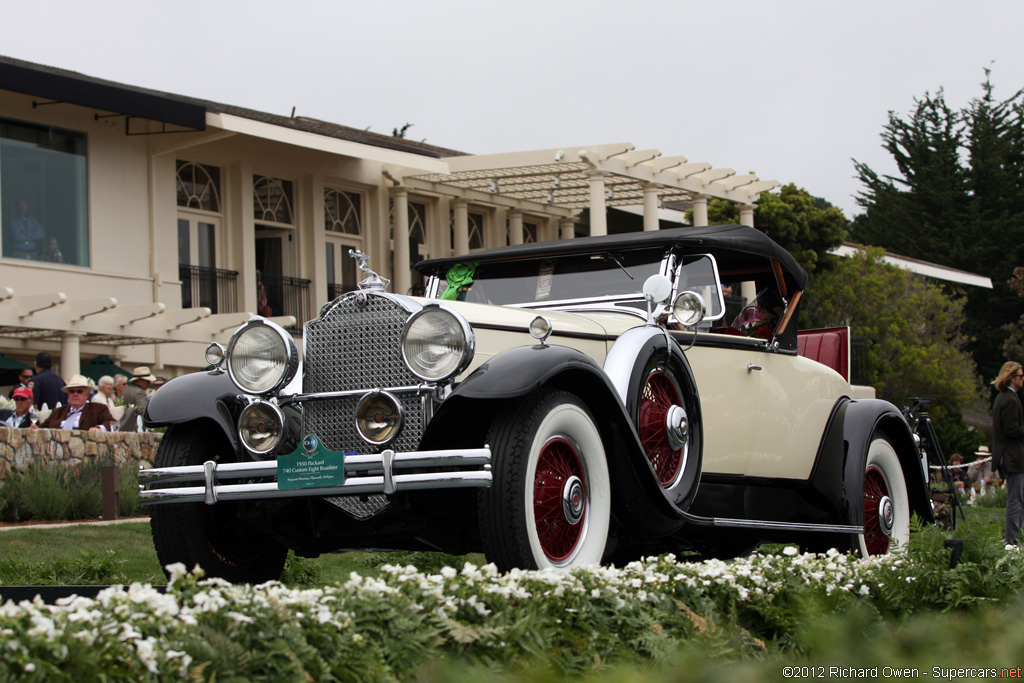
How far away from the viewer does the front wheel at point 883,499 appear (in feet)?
25.3

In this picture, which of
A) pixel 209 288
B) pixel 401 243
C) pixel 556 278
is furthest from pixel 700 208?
pixel 556 278

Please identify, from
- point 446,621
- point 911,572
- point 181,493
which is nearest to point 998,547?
point 911,572

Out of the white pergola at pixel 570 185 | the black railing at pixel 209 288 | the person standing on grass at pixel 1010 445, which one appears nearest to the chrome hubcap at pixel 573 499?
the person standing on grass at pixel 1010 445

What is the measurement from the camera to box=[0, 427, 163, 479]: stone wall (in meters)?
11.7

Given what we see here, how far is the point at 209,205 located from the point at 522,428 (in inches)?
776

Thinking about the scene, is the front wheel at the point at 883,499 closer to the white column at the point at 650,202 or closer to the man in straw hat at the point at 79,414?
the man in straw hat at the point at 79,414

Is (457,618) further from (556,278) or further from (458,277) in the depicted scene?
(458,277)

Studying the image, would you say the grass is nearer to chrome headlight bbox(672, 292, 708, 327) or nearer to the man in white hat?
chrome headlight bbox(672, 292, 708, 327)

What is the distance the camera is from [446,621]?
129 inches

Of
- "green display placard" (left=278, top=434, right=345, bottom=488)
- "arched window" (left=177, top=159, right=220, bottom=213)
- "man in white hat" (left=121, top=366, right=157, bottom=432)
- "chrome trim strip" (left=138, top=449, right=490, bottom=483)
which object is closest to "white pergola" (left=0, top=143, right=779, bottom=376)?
"arched window" (left=177, top=159, right=220, bottom=213)

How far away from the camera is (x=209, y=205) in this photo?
23.7 metres

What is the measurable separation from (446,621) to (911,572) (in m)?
2.07

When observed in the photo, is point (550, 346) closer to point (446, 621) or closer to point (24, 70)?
point (446, 621)

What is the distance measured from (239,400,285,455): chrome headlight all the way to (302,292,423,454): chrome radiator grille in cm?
14
